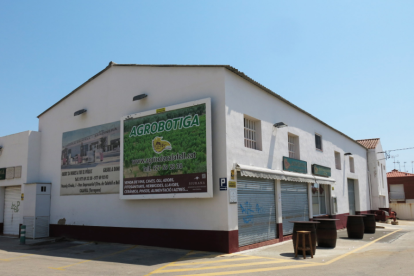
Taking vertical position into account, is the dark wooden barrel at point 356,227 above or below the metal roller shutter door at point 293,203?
below

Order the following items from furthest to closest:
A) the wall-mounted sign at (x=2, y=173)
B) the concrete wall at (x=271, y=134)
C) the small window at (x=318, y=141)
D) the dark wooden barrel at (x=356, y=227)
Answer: the small window at (x=318, y=141)
the wall-mounted sign at (x=2, y=173)
the dark wooden barrel at (x=356, y=227)
the concrete wall at (x=271, y=134)

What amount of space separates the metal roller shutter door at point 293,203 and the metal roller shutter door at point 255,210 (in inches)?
41.4

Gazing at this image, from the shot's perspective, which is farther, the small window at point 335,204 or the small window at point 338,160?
the small window at point 338,160

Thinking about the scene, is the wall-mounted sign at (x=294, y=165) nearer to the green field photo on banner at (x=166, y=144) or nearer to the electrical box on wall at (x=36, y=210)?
the green field photo on banner at (x=166, y=144)

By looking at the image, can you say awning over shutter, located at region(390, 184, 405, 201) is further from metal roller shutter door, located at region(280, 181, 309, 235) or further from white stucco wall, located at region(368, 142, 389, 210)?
metal roller shutter door, located at region(280, 181, 309, 235)

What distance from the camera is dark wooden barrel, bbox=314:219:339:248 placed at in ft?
40.1

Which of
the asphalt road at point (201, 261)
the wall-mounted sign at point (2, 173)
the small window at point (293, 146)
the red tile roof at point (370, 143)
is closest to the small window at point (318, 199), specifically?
the small window at point (293, 146)

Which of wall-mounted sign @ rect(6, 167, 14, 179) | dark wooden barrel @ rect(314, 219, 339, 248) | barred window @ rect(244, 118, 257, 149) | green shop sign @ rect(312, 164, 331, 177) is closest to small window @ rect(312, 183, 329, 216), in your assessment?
green shop sign @ rect(312, 164, 331, 177)

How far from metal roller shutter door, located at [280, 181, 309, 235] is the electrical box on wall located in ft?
35.7

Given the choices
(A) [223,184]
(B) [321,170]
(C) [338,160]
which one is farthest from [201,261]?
(C) [338,160]

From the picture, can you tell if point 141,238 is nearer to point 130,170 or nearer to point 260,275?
point 130,170

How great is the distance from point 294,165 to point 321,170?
140 inches

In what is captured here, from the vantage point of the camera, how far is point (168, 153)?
12.5 meters

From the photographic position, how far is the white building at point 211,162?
11664mm
